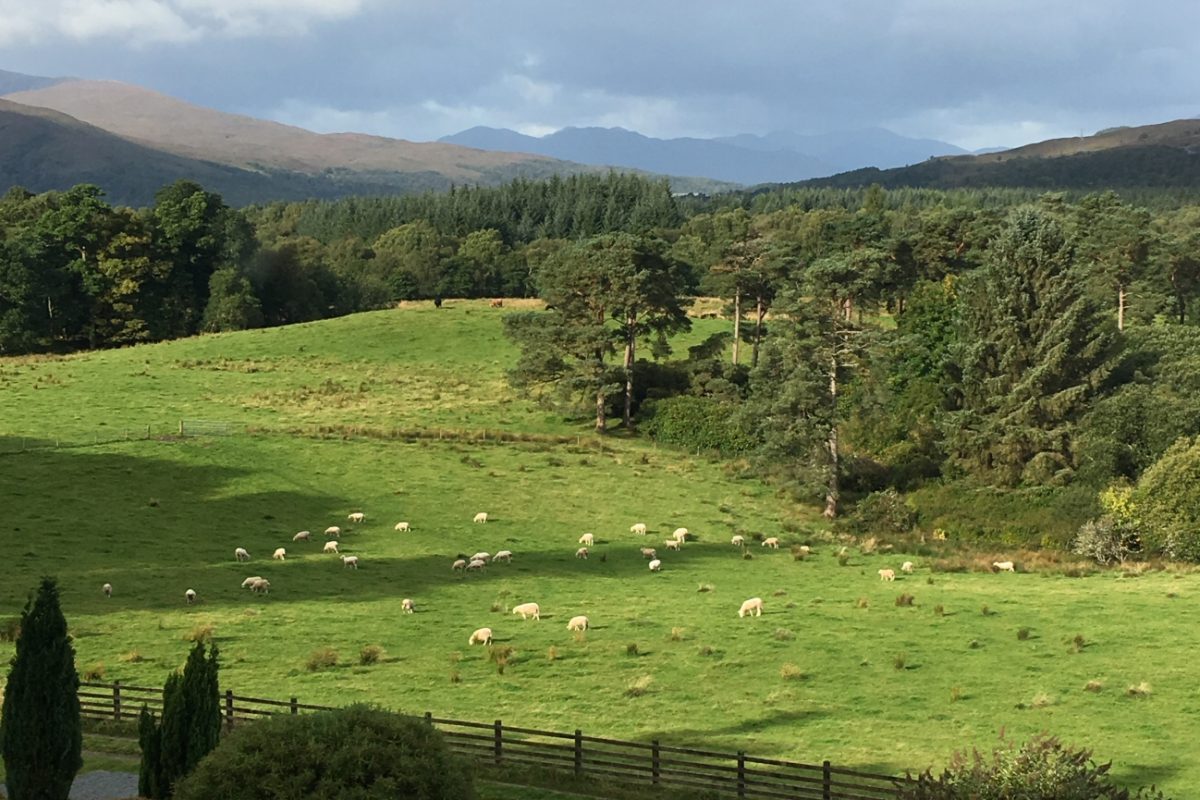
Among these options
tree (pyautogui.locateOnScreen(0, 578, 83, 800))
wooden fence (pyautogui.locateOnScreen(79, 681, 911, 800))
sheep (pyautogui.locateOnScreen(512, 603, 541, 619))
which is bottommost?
sheep (pyautogui.locateOnScreen(512, 603, 541, 619))

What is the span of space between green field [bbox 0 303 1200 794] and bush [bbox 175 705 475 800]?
1068 centimetres

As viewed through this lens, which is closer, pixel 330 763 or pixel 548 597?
pixel 330 763

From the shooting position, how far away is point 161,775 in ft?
67.7

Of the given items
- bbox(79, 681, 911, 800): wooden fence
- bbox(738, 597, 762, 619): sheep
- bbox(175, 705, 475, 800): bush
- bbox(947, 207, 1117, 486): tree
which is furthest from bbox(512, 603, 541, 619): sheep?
bbox(947, 207, 1117, 486): tree

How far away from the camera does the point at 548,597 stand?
138 ft

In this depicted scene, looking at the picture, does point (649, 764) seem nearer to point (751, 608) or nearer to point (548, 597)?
point (751, 608)

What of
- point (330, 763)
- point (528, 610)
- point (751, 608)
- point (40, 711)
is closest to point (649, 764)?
point (330, 763)

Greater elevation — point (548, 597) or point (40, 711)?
Answer: point (40, 711)

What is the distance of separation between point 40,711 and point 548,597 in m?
23.3

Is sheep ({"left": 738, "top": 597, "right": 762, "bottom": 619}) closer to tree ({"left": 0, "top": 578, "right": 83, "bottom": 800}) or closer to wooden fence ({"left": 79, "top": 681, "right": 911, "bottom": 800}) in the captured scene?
wooden fence ({"left": 79, "top": 681, "right": 911, "bottom": 800})

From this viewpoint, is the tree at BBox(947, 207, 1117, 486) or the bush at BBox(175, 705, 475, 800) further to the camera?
the tree at BBox(947, 207, 1117, 486)

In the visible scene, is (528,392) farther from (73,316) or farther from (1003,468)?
(73,316)

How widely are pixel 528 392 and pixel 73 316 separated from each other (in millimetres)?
52258

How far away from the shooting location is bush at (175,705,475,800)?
1664 centimetres
